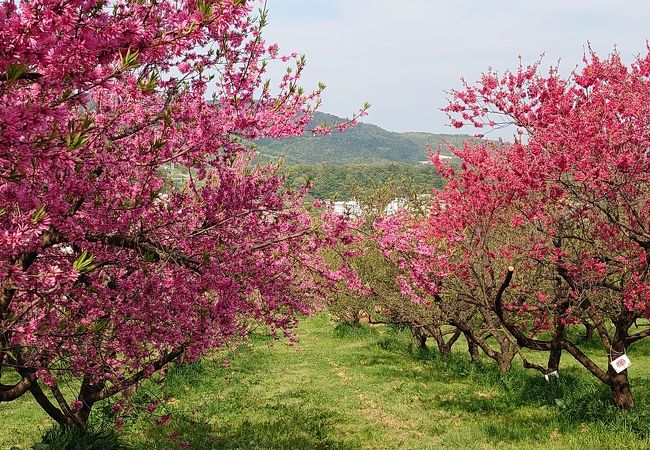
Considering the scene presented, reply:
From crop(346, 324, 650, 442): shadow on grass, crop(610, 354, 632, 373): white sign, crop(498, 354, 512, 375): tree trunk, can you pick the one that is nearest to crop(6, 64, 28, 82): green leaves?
crop(346, 324, 650, 442): shadow on grass

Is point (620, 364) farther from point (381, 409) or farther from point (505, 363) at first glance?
point (381, 409)

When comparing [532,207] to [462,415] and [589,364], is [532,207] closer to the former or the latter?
[589,364]

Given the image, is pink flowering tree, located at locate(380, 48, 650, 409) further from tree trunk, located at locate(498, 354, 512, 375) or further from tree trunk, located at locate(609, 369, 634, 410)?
tree trunk, located at locate(498, 354, 512, 375)

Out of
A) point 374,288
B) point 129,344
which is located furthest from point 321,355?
point 129,344

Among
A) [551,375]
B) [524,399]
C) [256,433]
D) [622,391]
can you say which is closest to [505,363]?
[524,399]

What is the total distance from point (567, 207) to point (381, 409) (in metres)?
7.06

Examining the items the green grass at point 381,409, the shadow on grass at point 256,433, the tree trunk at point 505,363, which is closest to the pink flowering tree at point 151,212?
the green grass at point 381,409

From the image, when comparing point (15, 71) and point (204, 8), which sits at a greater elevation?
point (204, 8)

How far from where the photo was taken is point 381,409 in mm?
12719

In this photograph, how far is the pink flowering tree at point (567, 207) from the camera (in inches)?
311

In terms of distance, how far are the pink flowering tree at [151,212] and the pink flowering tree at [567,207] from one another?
3961 millimetres

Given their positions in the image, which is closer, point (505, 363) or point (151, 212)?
point (151, 212)

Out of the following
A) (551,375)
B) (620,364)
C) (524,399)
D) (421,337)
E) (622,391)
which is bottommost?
(421,337)

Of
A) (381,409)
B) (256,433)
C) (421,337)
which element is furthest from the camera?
(421,337)
